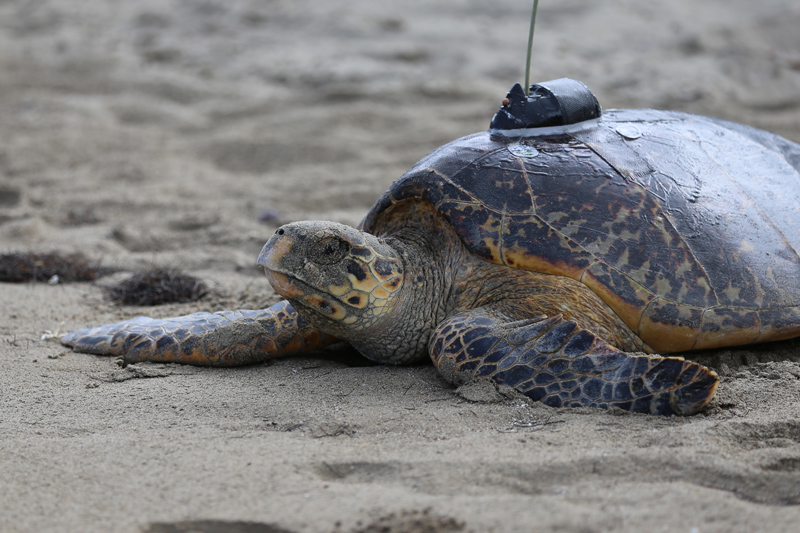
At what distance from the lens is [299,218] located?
5.16 metres

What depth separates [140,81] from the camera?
783cm

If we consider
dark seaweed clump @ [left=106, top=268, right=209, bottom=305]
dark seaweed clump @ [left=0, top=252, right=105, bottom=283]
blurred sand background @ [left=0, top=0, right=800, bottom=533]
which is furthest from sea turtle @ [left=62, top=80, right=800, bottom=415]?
dark seaweed clump @ [left=0, top=252, right=105, bottom=283]

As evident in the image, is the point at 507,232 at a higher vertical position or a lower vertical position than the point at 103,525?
higher

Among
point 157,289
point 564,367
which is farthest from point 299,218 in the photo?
point 564,367

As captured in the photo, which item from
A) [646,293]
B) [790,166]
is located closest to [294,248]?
[646,293]

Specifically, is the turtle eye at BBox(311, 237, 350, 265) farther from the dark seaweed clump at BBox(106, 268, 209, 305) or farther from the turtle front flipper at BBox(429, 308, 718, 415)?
the dark seaweed clump at BBox(106, 268, 209, 305)

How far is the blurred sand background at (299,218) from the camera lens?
184 cm

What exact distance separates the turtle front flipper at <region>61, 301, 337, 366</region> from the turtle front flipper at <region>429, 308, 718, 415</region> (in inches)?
27.4

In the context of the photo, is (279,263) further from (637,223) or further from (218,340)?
(637,223)

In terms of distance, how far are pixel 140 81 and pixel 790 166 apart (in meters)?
6.63

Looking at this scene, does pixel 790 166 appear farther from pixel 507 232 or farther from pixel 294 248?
pixel 294 248

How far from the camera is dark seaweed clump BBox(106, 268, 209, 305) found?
393 centimetres

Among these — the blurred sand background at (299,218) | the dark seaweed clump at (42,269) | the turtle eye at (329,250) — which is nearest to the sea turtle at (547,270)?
the turtle eye at (329,250)

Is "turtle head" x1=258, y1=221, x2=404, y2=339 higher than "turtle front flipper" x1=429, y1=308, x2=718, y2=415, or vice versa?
"turtle head" x1=258, y1=221, x2=404, y2=339
